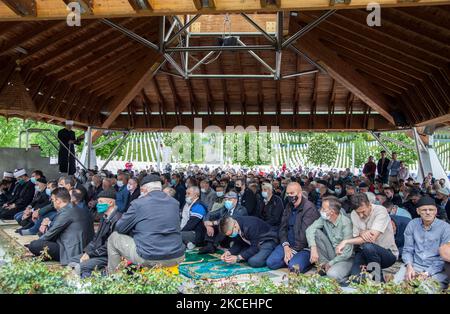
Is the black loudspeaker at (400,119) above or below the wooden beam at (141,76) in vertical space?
below

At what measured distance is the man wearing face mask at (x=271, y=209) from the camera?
7.43 metres

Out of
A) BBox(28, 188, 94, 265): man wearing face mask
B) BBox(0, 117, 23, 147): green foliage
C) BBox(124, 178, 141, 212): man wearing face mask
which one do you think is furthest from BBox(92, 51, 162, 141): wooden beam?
BBox(0, 117, 23, 147): green foliage

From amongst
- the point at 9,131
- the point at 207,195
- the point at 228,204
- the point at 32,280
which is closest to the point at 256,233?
the point at 228,204

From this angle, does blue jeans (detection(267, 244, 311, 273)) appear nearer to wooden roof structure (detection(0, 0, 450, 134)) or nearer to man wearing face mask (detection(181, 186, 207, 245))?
man wearing face mask (detection(181, 186, 207, 245))

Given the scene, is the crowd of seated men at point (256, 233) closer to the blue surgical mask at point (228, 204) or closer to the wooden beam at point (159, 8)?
the blue surgical mask at point (228, 204)

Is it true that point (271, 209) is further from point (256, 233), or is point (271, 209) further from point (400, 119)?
point (400, 119)

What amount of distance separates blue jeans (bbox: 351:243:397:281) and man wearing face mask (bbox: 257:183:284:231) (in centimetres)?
227

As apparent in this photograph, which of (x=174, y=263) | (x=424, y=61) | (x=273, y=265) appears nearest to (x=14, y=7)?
(x=174, y=263)

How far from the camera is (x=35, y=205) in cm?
920

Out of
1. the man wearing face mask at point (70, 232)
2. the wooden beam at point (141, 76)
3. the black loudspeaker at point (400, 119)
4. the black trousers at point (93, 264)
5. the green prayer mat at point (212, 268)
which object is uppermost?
the wooden beam at point (141, 76)

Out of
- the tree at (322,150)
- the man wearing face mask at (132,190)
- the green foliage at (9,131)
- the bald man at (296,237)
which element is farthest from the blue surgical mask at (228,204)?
the green foliage at (9,131)

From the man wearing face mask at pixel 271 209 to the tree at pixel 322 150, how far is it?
31.4m

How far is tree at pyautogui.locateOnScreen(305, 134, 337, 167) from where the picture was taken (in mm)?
38281

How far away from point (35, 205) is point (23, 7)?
5.61 meters
